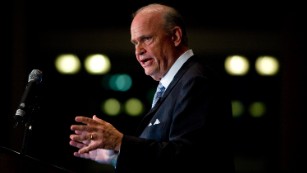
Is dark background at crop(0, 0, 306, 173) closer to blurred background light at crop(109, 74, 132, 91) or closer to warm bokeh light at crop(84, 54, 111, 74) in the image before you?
warm bokeh light at crop(84, 54, 111, 74)

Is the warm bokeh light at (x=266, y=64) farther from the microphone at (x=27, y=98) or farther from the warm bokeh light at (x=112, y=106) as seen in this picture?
the microphone at (x=27, y=98)

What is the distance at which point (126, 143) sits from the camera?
2176 millimetres

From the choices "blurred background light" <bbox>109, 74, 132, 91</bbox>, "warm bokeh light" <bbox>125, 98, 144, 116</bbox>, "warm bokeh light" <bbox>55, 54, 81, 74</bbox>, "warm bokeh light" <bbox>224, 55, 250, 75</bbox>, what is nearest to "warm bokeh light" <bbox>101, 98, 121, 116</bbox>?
"warm bokeh light" <bbox>125, 98, 144, 116</bbox>

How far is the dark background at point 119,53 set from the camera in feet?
22.0

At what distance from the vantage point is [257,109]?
30.0ft

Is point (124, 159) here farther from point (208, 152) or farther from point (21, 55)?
point (21, 55)

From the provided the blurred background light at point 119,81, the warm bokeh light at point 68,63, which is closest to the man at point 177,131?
the warm bokeh light at point 68,63

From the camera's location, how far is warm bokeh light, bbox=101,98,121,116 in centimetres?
916

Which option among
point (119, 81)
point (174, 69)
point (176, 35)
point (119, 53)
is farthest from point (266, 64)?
point (174, 69)

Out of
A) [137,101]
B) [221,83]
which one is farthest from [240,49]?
[221,83]

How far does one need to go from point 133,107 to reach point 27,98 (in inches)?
302

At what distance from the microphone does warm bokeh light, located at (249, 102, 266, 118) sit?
6.52m

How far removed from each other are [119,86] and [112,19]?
6.40 feet

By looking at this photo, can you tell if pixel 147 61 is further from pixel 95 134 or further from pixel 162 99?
pixel 95 134
